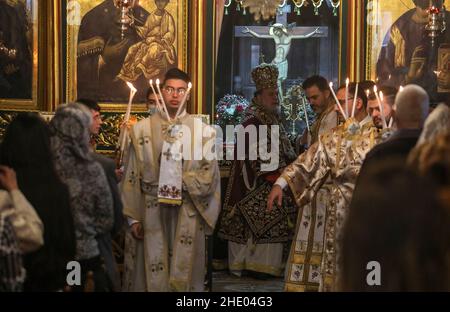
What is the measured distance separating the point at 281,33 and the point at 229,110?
1.23m

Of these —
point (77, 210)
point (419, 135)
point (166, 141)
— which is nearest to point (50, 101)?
point (166, 141)

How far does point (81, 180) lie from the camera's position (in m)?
5.40

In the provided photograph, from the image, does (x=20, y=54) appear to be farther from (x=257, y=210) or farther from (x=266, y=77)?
(x=257, y=210)

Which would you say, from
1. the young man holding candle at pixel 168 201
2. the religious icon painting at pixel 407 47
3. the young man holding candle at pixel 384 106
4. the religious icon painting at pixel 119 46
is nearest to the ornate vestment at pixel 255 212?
the religious icon painting at pixel 119 46

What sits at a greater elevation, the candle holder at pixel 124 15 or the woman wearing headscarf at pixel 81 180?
the candle holder at pixel 124 15

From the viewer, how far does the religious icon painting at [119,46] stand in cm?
1034

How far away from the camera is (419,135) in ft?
17.4

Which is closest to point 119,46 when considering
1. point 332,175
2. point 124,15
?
point 124,15

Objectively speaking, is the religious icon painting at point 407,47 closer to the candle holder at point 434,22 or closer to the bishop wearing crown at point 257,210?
the candle holder at point 434,22

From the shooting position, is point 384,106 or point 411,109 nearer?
point 411,109

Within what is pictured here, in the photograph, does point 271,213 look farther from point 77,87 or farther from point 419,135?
point 419,135

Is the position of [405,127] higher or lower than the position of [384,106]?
lower

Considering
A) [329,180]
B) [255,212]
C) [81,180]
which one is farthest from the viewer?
[255,212]

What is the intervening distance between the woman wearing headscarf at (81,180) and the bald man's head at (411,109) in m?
1.63
